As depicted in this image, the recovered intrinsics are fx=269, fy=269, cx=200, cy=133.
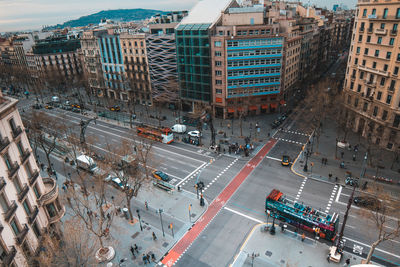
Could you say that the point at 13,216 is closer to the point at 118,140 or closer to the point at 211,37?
the point at 118,140

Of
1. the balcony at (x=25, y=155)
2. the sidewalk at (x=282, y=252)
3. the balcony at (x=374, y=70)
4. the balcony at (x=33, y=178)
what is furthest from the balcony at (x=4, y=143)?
the balcony at (x=374, y=70)

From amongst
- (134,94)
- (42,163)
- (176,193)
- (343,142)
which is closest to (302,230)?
(176,193)

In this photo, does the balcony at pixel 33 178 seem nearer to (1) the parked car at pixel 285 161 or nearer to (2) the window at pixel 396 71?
(1) the parked car at pixel 285 161

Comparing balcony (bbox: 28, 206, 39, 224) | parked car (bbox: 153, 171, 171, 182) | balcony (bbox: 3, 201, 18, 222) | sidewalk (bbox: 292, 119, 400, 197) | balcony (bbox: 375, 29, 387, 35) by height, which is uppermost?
balcony (bbox: 375, 29, 387, 35)

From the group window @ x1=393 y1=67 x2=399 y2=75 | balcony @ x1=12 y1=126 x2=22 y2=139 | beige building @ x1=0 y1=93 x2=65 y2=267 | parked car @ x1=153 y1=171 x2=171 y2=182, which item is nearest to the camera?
beige building @ x1=0 y1=93 x2=65 y2=267

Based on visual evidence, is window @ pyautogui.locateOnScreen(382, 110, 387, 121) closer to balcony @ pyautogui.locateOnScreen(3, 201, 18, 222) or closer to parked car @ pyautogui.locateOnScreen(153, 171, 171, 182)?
parked car @ pyautogui.locateOnScreen(153, 171, 171, 182)

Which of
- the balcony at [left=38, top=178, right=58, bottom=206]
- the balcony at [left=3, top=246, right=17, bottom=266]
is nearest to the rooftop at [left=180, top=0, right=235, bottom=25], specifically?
the balcony at [left=38, top=178, right=58, bottom=206]

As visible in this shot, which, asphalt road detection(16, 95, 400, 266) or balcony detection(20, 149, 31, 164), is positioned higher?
balcony detection(20, 149, 31, 164)
